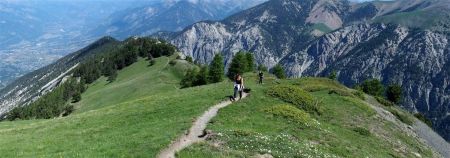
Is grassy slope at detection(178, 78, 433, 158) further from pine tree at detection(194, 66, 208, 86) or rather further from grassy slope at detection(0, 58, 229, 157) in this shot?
pine tree at detection(194, 66, 208, 86)

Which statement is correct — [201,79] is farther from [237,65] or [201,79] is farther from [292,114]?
[292,114]

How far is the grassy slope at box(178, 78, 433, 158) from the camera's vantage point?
3728 centimetres

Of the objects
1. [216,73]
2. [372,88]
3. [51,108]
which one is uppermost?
[216,73]

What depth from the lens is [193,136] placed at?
40656 millimetres

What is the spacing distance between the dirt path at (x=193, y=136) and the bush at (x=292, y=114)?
6073mm

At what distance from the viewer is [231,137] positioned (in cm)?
3975

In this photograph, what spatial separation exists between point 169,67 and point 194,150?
149 m

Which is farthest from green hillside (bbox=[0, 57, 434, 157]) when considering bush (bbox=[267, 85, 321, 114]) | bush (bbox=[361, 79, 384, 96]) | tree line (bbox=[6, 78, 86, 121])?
bush (bbox=[361, 79, 384, 96])

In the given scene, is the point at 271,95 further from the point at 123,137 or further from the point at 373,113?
the point at 123,137

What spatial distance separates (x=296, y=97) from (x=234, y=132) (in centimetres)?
2083

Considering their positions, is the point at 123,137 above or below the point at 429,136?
above

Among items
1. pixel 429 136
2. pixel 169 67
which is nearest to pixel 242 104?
pixel 429 136

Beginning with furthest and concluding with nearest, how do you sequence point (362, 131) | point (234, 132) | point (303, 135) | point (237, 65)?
1. point (237, 65)
2. point (362, 131)
3. point (303, 135)
4. point (234, 132)

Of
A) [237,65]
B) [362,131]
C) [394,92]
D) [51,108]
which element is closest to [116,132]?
[362,131]
